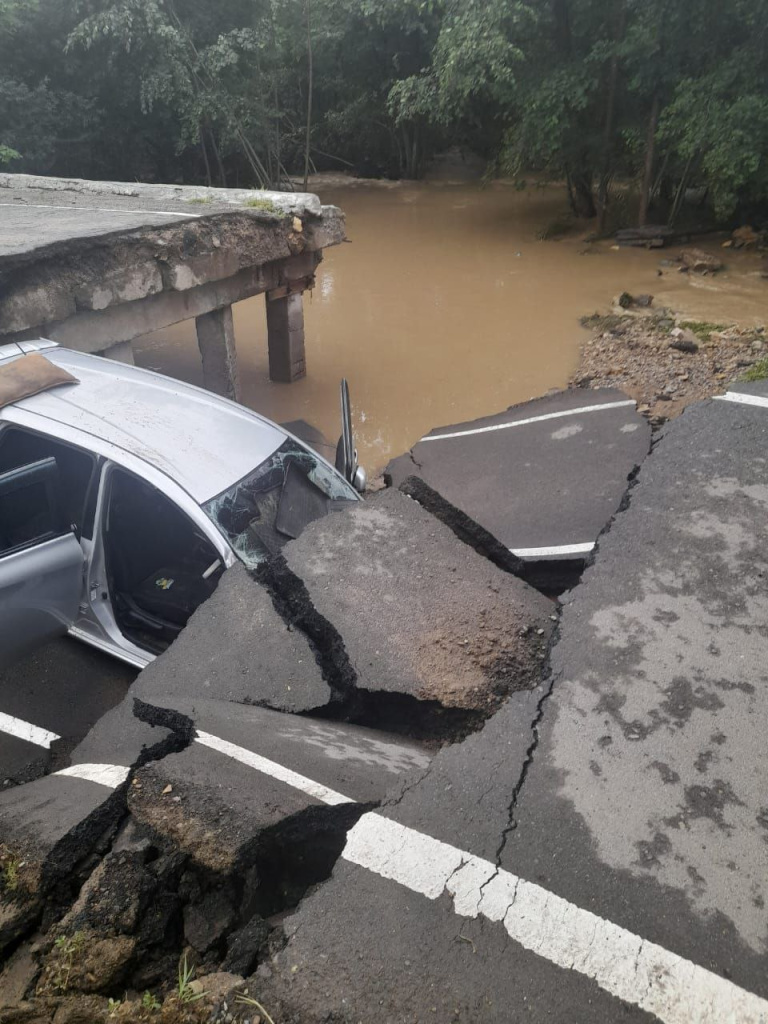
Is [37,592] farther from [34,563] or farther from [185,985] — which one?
[185,985]

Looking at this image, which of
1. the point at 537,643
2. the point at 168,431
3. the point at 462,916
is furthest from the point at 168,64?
the point at 462,916

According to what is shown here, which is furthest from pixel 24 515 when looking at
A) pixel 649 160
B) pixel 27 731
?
pixel 649 160

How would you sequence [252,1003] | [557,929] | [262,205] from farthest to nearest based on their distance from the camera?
[262,205] < [557,929] < [252,1003]

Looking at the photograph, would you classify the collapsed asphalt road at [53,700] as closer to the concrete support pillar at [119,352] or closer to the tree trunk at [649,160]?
the concrete support pillar at [119,352]

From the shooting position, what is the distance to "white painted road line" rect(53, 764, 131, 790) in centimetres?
278

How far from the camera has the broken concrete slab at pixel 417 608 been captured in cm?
334

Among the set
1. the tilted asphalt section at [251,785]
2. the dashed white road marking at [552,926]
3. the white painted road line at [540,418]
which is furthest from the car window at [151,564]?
the white painted road line at [540,418]

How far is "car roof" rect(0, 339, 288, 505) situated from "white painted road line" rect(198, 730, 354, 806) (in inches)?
59.5

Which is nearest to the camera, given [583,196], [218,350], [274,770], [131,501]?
[274,770]

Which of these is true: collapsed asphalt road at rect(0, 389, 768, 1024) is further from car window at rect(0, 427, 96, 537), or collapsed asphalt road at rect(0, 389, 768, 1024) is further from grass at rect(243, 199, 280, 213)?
grass at rect(243, 199, 280, 213)

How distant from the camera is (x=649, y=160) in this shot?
50.5 feet

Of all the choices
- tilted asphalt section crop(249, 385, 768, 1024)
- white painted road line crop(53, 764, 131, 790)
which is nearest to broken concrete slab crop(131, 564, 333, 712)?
white painted road line crop(53, 764, 131, 790)

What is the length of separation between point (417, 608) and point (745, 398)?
3.07m

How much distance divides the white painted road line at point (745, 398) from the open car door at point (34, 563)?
14.5 ft
